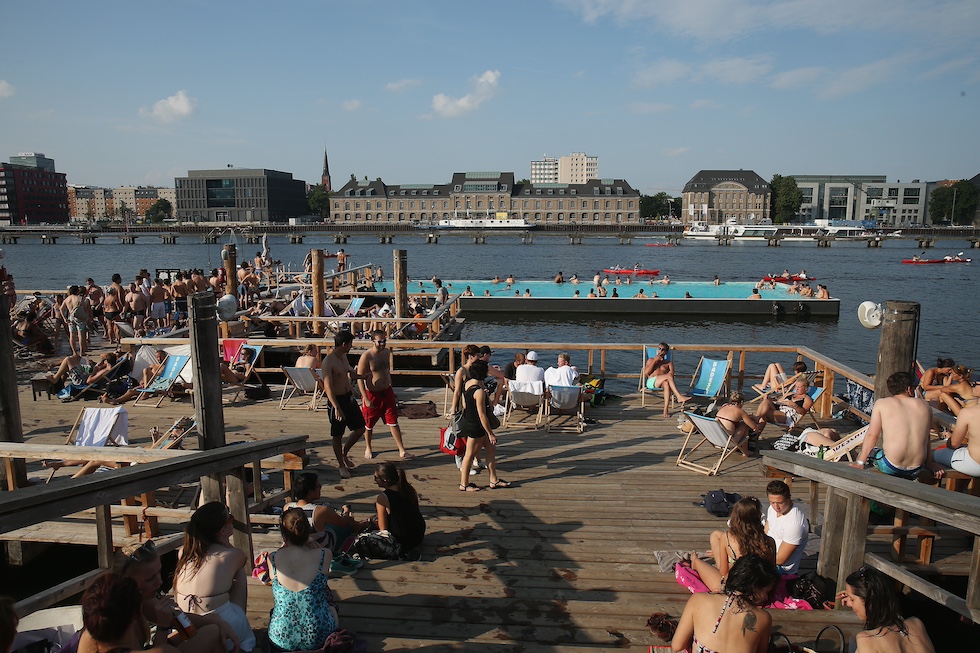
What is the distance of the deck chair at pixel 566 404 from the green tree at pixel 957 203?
158 metres

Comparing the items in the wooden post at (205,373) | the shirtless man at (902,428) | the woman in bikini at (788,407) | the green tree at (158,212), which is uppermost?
the green tree at (158,212)

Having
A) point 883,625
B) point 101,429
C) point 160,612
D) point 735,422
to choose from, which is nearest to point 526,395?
point 735,422

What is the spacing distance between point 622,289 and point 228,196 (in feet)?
381

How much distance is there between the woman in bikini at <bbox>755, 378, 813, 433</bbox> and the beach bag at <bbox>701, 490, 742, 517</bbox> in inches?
96.8

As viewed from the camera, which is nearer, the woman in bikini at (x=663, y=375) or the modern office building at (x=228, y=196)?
the woman in bikini at (x=663, y=375)

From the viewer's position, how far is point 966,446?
530 cm

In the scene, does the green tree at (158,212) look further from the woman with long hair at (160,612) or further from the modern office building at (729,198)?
the woman with long hair at (160,612)

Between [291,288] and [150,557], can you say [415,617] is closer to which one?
[150,557]

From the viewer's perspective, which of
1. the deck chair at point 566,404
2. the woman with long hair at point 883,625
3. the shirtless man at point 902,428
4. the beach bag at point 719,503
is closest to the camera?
the woman with long hair at point 883,625

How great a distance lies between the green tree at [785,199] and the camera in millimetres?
131250

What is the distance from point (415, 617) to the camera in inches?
159

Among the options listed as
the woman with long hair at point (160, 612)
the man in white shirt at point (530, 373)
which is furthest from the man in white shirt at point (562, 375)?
the woman with long hair at point (160, 612)

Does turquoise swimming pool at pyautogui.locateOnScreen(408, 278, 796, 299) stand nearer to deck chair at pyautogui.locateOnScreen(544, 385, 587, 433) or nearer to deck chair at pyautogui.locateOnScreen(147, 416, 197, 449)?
deck chair at pyautogui.locateOnScreen(544, 385, 587, 433)

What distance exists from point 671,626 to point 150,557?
9.82ft
